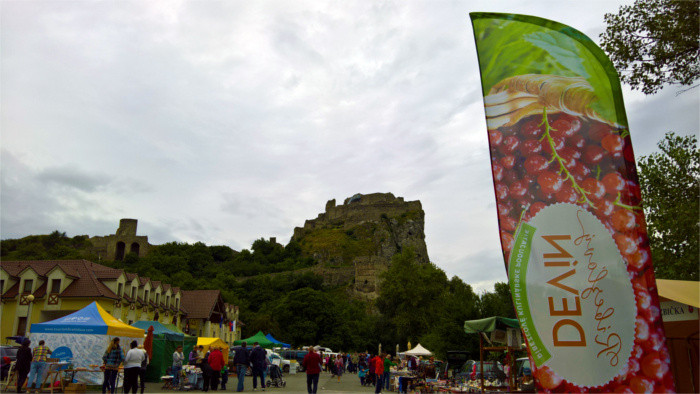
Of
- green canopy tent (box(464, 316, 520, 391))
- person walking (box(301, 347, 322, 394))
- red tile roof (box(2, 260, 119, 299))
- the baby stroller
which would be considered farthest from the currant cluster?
red tile roof (box(2, 260, 119, 299))

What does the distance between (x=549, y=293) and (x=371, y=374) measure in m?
19.3

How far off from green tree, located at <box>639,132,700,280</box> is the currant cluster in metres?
11.0

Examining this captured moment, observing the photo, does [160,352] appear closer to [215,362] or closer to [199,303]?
[215,362]

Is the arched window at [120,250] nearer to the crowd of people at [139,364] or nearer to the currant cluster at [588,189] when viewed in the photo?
the crowd of people at [139,364]

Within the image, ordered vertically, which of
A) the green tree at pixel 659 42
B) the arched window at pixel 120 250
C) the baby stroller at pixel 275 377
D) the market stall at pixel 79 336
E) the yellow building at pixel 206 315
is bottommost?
the baby stroller at pixel 275 377

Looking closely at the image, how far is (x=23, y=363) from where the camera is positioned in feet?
46.6

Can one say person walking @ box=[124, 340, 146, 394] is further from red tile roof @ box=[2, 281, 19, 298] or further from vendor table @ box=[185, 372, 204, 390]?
red tile roof @ box=[2, 281, 19, 298]

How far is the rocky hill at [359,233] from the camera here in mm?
113744

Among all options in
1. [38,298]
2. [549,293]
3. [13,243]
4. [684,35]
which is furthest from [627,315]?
[13,243]

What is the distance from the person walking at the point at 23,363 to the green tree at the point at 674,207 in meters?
20.9

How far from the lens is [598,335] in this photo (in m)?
6.72

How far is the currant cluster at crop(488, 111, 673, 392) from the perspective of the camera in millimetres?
6648

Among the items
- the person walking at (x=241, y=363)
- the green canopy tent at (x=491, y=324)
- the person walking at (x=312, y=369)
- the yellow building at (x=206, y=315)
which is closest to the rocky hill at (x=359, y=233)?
the yellow building at (x=206, y=315)

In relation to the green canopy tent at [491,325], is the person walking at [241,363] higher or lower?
lower
